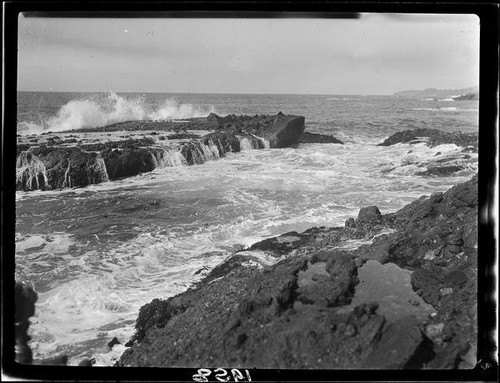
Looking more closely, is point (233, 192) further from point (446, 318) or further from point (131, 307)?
point (446, 318)

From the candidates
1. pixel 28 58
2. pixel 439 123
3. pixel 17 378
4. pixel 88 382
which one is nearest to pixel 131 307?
pixel 88 382

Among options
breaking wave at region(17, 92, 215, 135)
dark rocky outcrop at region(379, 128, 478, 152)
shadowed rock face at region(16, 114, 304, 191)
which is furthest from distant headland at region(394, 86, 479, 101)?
breaking wave at region(17, 92, 215, 135)

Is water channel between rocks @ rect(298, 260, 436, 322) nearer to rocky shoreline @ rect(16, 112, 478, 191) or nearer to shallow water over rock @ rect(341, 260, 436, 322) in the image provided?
shallow water over rock @ rect(341, 260, 436, 322)

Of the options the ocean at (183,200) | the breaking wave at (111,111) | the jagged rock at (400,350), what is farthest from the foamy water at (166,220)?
the jagged rock at (400,350)

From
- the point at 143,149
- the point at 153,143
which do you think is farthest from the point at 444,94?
the point at 143,149

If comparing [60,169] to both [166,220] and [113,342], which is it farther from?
[113,342]
